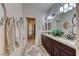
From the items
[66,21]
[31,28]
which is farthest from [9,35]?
[66,21]

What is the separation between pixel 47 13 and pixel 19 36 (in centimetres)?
44

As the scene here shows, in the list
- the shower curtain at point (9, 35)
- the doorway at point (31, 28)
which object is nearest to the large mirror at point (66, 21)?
the doorway at point (31, 28)

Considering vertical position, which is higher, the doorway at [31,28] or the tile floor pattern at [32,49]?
the doorway at [31,28]

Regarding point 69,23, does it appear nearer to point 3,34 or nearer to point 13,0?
point 3,34

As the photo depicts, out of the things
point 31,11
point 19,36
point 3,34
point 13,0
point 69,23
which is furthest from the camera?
point 69,23

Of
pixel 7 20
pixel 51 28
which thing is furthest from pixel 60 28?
pixel 7 20

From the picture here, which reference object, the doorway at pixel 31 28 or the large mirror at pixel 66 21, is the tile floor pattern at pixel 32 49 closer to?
the doorway at pixel 31 28

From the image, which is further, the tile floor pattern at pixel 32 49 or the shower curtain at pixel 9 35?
the tile floor pattern at pixel 32 49

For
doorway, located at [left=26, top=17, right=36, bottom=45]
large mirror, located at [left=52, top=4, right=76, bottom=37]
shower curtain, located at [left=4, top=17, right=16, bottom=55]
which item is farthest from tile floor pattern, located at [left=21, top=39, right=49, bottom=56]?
large mirror, located at [left=52, top=4, right=76, bottom=37]

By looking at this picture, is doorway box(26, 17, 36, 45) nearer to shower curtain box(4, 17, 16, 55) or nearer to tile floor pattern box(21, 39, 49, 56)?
tile floor pattern box(21, 39, 49, 56)

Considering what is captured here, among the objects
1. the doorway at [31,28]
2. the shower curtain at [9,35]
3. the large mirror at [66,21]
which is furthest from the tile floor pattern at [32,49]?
the large mirror at [66,21]

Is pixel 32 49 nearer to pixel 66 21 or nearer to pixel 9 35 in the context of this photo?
pixel 9 35

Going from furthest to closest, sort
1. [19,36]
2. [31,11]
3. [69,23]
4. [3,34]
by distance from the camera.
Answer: [69,23] → [19,36] → [31,11] → [3,34]

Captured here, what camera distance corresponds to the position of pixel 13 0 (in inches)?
31.4
